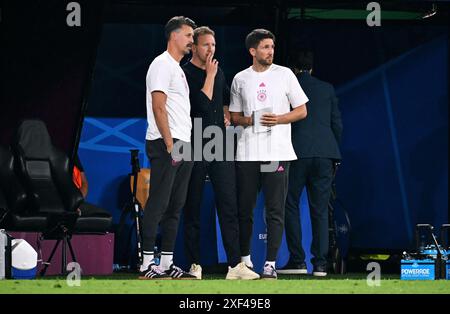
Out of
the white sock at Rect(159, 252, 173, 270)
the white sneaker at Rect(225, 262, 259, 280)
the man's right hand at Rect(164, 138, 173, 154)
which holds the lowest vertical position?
the white sneaker at Rect(225, 262, 259, 280)

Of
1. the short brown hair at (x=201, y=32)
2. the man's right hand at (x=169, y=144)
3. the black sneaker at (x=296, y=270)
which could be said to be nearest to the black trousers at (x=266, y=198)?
the man's right hand at (x=169, y=144)

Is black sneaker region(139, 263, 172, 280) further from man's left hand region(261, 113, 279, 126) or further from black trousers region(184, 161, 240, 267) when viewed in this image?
man's left hand region(261, 113, 279, 126)

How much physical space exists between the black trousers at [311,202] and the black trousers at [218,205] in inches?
51.8

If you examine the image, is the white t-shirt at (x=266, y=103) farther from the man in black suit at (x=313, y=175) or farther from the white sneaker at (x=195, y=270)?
the man in black suit at (x=313, y=175)

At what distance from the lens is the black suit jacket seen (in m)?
9.37

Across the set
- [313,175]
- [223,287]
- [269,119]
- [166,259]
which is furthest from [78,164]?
[223,287]

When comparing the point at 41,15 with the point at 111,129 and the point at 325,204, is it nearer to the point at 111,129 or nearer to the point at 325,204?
the point at 111,129

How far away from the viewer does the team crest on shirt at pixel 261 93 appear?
8180mm

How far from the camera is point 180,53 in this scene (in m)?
7.79

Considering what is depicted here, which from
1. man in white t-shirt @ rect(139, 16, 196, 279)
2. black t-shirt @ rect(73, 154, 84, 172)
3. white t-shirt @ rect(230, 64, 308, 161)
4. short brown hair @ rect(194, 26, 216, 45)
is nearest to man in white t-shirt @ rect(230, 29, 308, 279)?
white t-shirt @ rect(230, 64, 308, 161)

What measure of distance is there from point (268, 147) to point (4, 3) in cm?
341

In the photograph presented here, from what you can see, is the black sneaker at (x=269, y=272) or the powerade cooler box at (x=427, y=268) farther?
the powerade cooler box at (x=427, y=268)

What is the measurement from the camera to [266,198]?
26.5 ft

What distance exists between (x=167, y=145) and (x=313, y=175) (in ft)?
7.42
